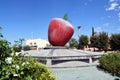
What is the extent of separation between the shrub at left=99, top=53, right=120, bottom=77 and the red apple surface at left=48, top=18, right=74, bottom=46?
6047mm

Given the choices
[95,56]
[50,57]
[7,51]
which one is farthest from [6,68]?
[95,56]

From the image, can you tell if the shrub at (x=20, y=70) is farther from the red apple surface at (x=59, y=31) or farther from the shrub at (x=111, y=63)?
the red apple surface at (x=59, y=31)

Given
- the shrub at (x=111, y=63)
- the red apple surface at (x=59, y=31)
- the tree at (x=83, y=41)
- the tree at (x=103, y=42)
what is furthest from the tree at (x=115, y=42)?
the shrub at (x=111, y=63)

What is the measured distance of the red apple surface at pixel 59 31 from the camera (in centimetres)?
1919

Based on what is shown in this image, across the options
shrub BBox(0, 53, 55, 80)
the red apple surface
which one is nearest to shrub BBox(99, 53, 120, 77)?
the red apple surface

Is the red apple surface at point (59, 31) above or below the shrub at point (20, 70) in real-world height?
above

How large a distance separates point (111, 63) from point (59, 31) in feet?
24.3

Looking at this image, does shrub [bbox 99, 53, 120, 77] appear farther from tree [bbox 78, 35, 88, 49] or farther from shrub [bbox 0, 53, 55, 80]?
tree [bbox 78, 35, 88, 49]

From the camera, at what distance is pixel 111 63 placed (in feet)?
42.1

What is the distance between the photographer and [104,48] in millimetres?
42250

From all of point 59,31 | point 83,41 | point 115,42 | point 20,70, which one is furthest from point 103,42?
point 20,70

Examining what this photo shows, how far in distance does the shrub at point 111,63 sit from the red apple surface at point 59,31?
605cm

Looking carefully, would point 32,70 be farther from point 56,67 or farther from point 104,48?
point 104,48

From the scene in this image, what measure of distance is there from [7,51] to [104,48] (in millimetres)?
39814
